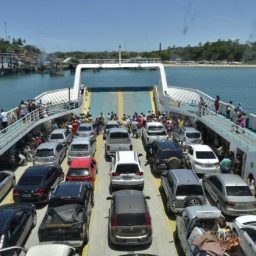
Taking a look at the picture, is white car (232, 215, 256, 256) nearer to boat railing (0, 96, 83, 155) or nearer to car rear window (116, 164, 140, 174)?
car rear window (116, 164, 140, 174)

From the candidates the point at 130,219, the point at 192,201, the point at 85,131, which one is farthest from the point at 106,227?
the point at 85,131

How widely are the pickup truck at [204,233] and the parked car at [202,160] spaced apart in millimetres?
7662

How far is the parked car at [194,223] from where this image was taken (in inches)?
498

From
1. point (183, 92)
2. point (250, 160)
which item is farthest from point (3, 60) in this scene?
point (250, 160)

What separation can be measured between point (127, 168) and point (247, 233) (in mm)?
7788

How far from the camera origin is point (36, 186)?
18.1 meters

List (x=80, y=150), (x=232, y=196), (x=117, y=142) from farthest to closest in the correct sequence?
(x=117, y=142)
(x=80, y=150)
(x=232, y=196)

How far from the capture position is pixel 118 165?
19.7 meters

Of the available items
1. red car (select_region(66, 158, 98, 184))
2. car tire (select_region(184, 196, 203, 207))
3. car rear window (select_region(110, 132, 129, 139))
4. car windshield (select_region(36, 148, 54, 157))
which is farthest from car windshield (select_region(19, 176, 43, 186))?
car rear window (select_region(110, 132, 129, 139))

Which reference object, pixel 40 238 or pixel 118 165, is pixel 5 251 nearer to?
pixel 40 238

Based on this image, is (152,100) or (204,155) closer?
(204,155)

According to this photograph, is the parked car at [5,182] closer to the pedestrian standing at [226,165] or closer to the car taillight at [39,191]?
the car taillight at [39,191]

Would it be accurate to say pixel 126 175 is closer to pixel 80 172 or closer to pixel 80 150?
pixel 80 172

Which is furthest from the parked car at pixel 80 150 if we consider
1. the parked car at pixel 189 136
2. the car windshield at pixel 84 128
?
the parked car at pixel 189 136
